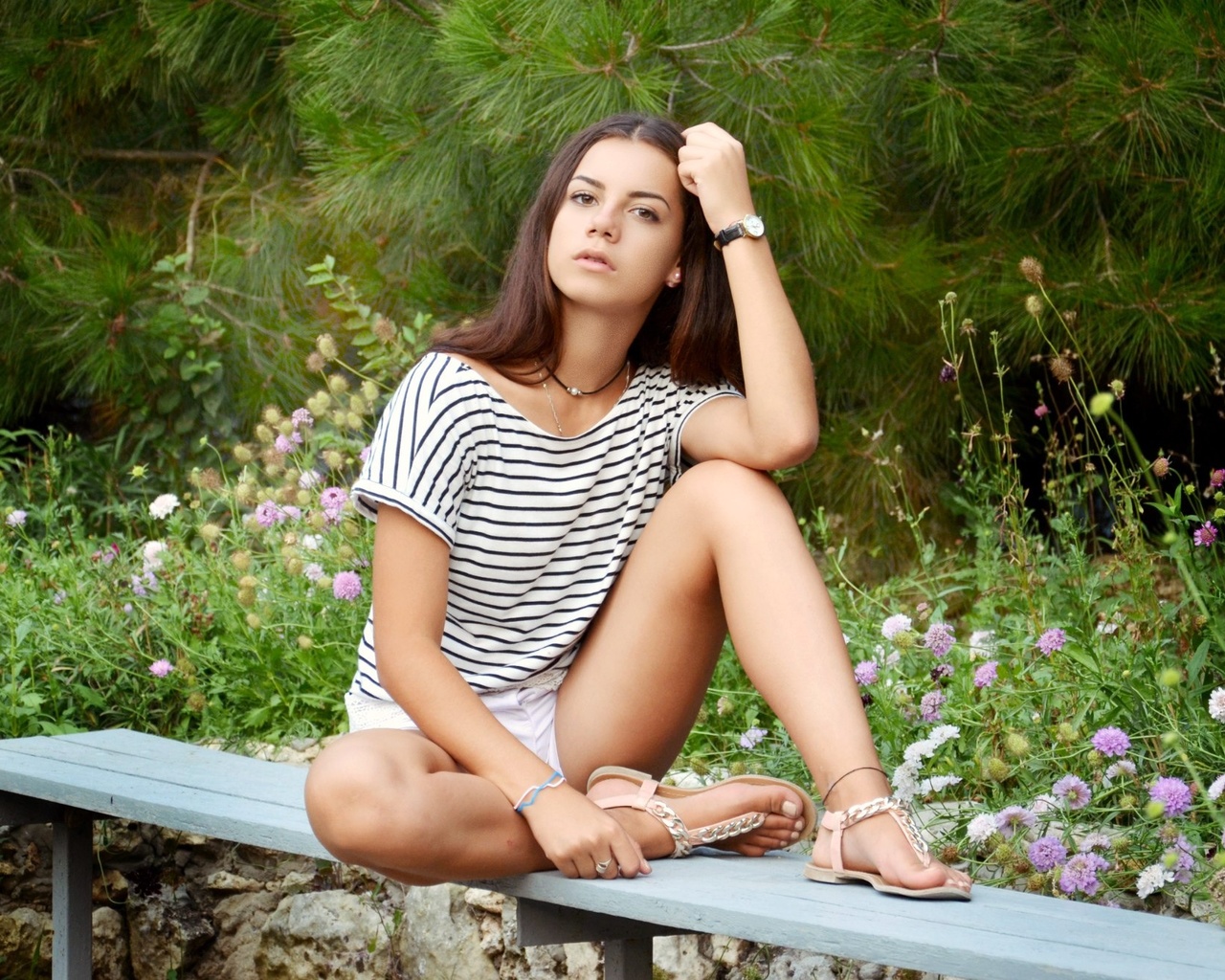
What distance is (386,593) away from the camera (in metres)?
1.62

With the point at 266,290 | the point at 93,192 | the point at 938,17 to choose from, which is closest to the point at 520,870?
the point at 938,17

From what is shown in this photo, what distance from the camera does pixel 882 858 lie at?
1.47 metres

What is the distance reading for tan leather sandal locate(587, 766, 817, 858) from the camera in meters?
1.62

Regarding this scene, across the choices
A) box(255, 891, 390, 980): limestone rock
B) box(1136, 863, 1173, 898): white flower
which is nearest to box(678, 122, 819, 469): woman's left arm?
box(1136, 863, 1173, 898): white flower

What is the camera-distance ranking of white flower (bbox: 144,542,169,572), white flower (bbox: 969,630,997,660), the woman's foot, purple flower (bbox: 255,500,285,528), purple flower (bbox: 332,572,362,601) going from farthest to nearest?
white flower (bbox: 144,542,169,572) < purple flower (bbox: 255,500,285,528) < purple flower (bbox: 332,572,362,601) < white flower (bbox: 969,630,997,660) < the woman's foot

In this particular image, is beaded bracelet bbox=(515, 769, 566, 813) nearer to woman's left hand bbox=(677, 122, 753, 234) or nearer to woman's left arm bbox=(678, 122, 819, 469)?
woman's left arm bbox=(678, 122, 819, 469)

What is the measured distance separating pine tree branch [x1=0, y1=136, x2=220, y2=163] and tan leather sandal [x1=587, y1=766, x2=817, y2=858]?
11.2ft

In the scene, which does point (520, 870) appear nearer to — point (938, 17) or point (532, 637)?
point (532, 637)

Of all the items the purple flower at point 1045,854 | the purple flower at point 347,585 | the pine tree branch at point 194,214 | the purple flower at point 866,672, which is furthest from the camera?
the pine tree branch at point 194,214

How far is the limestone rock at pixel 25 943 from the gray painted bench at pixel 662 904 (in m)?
0.32

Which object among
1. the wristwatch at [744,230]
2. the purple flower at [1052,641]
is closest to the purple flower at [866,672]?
the purple flower at [1052,641]

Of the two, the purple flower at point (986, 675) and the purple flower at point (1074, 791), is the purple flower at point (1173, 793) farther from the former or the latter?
the purple flower at point (986, 675)

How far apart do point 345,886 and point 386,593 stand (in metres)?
0.88

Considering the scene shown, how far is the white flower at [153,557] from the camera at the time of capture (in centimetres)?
288
